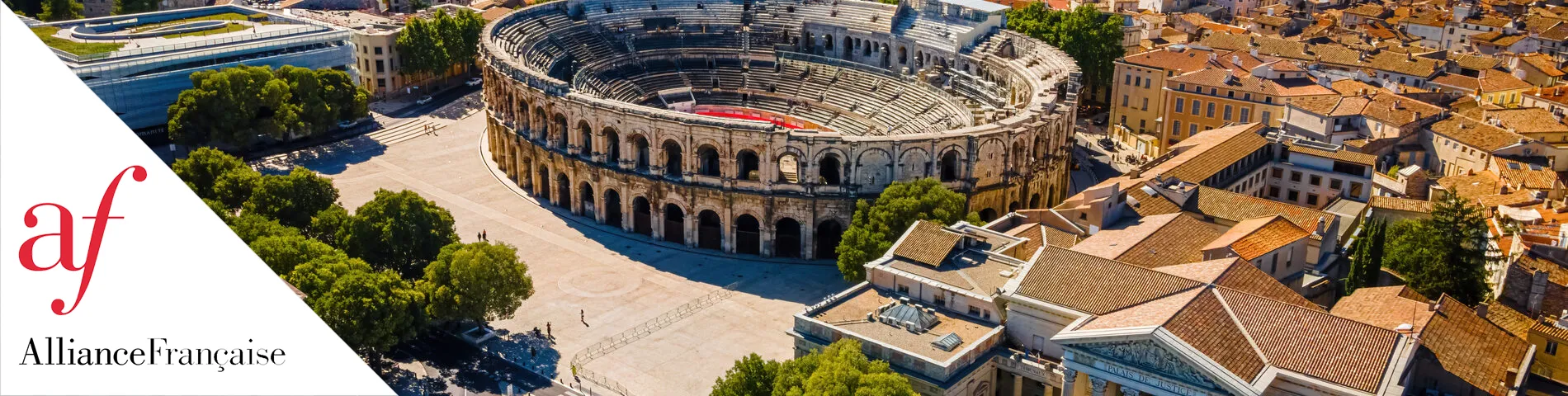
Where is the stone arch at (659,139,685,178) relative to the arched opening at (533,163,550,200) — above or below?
above

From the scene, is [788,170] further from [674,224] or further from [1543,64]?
[1543,64]

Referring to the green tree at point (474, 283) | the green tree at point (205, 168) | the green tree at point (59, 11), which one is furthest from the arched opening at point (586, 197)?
the green tree at point (59, 11)

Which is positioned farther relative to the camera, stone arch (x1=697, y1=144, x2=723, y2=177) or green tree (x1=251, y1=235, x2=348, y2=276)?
stone arch (x1=697, y1=144, x2=723, y2=177)

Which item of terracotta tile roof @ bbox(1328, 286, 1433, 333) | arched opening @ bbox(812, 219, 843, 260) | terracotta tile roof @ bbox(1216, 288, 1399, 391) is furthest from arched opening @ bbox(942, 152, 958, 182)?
terracotta tile roof @ bbox(1216, 288, 1399, 391)

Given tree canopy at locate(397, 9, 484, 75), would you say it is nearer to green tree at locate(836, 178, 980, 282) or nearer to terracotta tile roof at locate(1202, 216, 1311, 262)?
green tree at locate(836, 178, 980, 282)

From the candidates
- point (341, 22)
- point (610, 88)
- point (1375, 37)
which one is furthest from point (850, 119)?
point (1375, 37)

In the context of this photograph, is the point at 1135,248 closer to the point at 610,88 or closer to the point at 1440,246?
the point at 1440,246
